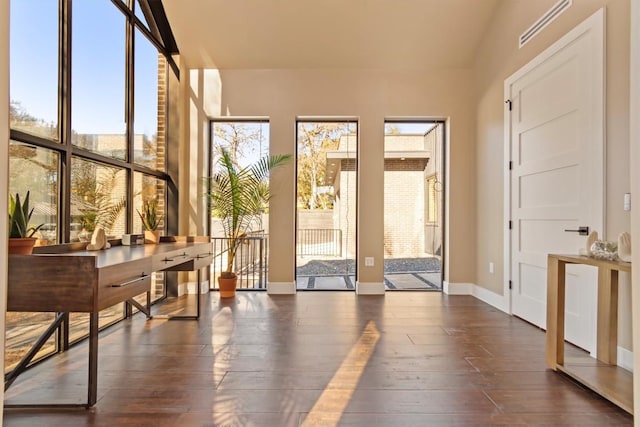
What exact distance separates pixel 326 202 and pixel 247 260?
1365mm

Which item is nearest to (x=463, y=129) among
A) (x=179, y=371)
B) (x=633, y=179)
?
(x=633, y=179)

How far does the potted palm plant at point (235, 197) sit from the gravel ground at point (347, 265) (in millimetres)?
956

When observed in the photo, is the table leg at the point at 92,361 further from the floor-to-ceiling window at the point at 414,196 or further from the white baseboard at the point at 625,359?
the floor-to-ceiling window at the point at 414,196

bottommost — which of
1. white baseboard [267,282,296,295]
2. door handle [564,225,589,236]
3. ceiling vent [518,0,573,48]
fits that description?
white baseboard [267,282,296,295]

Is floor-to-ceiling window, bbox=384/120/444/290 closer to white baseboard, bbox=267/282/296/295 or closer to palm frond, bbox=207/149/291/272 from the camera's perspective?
white baseboard, bbox=267/282/296/295

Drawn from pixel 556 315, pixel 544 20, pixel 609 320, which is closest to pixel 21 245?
pixel 556 315

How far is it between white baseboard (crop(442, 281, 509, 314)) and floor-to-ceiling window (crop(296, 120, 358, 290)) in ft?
4.24

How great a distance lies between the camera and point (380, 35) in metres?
4.28

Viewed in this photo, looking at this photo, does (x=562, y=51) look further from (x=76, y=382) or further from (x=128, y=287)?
(x=76, y=382)

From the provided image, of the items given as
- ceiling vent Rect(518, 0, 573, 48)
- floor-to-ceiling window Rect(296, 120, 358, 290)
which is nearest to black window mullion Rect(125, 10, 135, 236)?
floor-to-ceiling window Rect(296, 120, 358, 290)

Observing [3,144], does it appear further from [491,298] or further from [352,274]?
[491,298]

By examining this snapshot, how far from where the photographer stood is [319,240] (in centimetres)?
484

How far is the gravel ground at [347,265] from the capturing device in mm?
4859

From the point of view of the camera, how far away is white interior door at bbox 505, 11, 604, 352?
2.62 m
